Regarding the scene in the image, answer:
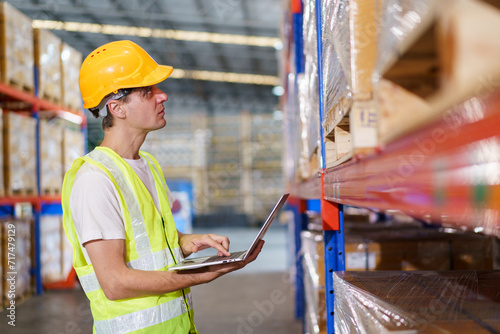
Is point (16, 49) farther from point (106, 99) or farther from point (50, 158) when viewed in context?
point (106, 99)

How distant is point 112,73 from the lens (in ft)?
6.04

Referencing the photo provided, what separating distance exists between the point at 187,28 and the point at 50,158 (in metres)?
9.05

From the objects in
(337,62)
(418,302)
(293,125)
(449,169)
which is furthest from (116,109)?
(293,125)

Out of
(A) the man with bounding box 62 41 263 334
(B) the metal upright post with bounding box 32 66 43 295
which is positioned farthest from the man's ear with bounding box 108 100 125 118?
(B) the metal upright post with bounding box 32 66 43 295

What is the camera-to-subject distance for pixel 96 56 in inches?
73.7

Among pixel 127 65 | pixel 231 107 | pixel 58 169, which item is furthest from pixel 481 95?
pixel 231 107

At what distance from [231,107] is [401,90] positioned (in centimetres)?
2351

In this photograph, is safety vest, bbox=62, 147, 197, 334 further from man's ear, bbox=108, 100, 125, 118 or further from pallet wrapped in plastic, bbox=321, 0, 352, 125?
pallet wrapped in plastic, bbox=321, 0, 352, 125

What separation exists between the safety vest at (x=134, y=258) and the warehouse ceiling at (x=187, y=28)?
37.1ft

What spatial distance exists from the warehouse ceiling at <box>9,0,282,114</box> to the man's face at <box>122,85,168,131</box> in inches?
435

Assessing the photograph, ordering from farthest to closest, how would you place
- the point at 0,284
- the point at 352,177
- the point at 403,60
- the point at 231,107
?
the point at 231,107
the point at 0,284
the point at 352,177
the point at 403,60

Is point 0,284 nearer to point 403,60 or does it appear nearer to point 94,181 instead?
point 94,181

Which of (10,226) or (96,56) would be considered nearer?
(96,56)

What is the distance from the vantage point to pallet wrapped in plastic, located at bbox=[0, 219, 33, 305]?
5375 millimetres
